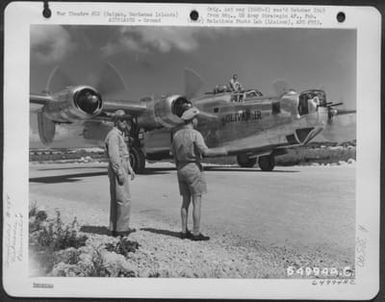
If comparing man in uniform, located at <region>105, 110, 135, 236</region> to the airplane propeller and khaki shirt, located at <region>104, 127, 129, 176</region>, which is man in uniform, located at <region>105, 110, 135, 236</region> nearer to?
khaki shirt, located at <region>104, 127, 129, 176</region>

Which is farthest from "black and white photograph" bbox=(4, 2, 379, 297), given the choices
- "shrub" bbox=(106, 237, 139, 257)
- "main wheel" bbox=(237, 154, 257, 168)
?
"main wheel" bbox=(237, 154, 257, 168)

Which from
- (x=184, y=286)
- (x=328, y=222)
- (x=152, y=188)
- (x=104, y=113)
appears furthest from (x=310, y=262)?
(x=104, y=113)

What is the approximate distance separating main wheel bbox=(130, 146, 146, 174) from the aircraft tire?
2.39 ft

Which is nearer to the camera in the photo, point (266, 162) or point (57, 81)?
point (57, 81)

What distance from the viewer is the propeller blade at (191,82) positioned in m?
2.48

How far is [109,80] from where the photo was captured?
2477 mm

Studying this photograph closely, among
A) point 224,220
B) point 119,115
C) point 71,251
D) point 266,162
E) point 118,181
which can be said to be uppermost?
point 119,115

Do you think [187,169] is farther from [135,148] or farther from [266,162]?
[266,162]

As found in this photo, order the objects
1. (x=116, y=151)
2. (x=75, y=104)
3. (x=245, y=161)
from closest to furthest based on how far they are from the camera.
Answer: (x=116, y=151), (x=75, y=104), (x=245, y=161)

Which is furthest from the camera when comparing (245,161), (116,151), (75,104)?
(245,161)

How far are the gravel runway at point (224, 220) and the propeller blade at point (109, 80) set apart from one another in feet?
1.47

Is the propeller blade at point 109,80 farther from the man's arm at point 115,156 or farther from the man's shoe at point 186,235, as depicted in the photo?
the man's shoe at point 186,235

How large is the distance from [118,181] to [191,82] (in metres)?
0.72

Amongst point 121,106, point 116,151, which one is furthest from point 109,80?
point 116,151
